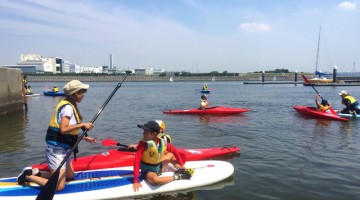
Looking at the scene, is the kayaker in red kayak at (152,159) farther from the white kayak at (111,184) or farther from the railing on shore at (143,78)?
the railing on shore at (143,78)

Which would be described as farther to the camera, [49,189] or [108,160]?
[108,160]

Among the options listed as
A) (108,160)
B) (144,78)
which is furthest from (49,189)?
(144,78)

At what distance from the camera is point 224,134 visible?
12.6 m

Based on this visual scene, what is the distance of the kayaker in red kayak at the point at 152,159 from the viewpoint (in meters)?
5.78

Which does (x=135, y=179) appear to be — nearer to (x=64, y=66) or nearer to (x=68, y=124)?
(x=68, y=124)

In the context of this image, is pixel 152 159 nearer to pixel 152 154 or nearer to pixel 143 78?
pixel 152 154

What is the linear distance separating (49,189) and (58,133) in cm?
91

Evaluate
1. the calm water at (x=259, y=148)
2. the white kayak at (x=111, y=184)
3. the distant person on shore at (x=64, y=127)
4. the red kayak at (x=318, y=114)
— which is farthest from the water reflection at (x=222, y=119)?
the distant person on shore at (x=64, y=127)

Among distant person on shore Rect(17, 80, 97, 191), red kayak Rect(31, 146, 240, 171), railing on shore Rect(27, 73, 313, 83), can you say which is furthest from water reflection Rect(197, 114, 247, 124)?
railing on shore Rect(27, 73, 313, 83)

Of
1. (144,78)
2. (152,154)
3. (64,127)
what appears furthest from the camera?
(144,78)

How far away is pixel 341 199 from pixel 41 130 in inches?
483

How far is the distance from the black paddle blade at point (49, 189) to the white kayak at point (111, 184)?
332 millimetres

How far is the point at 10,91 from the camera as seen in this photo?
61.3ft

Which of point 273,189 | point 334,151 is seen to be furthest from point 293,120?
point 273,189
